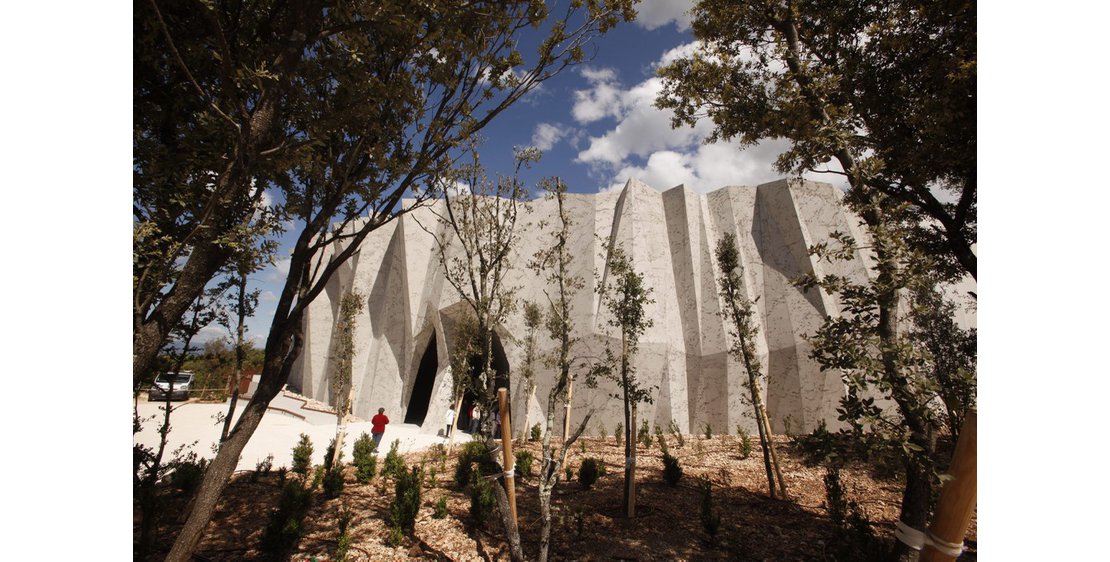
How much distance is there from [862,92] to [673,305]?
13256 mm

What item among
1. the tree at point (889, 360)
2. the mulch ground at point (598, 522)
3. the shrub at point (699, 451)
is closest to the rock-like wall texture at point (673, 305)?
the shrub at point (699, 451)

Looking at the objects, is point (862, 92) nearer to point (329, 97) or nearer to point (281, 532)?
point (329, 97)

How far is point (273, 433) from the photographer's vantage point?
15.3 meters

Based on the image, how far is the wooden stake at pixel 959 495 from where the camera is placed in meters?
1.96

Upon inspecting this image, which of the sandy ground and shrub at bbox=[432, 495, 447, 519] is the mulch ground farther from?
the sandy ground

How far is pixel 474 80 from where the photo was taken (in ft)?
17.2

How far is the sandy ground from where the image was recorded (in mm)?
12438

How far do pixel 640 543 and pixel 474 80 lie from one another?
7.12 metres

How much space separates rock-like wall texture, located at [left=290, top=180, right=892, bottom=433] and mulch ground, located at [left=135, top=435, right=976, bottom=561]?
560cm

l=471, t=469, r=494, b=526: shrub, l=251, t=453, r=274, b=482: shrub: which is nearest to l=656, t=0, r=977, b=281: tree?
l=471, t=469, r=494, b=526: shrub

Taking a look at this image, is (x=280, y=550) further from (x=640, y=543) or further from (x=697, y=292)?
(x=697, y=292)

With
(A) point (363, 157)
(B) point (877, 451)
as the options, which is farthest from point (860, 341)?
(A) point (363, 157)

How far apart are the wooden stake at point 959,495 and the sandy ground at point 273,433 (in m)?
13.4

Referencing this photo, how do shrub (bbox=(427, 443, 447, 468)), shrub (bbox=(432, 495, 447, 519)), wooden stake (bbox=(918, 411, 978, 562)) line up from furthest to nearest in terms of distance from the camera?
shrub (bbox=(427, 443, 447, 468))
shrub (bbox=(432, 495, 447, 519))
wooden stake (bbox=(918, 411, 978, 562))
